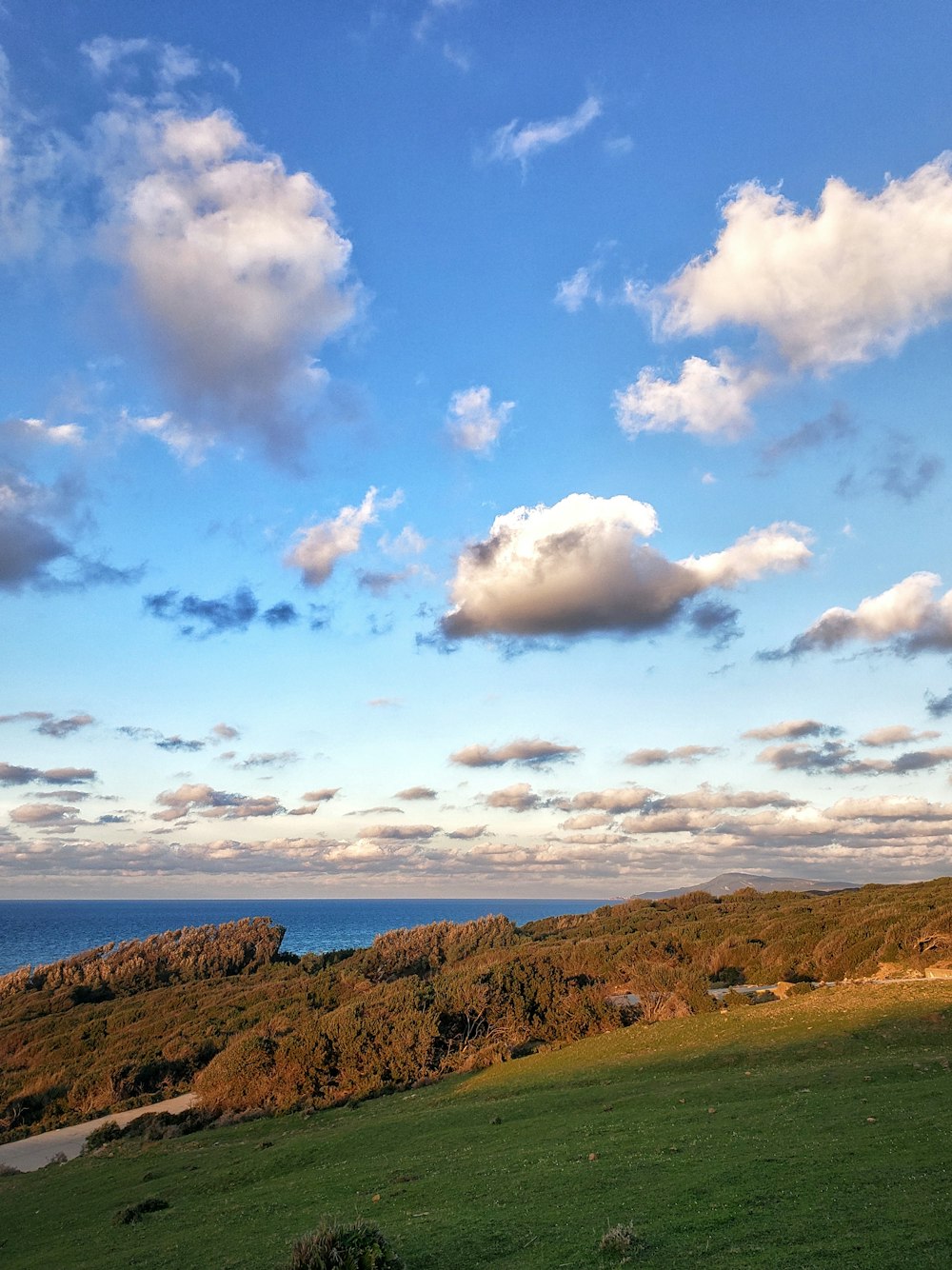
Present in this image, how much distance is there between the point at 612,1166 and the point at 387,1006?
2919 centimetres

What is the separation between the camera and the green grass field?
9.94 metres

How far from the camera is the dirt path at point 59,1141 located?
3167 centimetres

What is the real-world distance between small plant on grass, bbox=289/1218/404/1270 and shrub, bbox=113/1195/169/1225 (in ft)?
38.5

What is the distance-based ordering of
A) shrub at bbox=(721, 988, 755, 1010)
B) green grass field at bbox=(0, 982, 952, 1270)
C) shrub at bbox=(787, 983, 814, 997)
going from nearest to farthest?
green grass field at bbox=(0, 982, 952, 1270), shrub at bbox=(787, 983, 814, 997), shrub at bbox=(721, 988, 755, 1010)

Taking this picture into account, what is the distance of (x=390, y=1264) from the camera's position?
30.1 feet

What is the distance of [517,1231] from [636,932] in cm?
5335

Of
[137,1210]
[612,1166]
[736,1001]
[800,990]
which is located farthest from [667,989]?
[612,1166]

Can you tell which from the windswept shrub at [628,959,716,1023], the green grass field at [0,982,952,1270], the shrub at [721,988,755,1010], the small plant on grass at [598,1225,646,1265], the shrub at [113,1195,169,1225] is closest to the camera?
the small plant on grass at [598,1225,646,1265]

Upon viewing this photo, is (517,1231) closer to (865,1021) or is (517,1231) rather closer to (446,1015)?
(865,1021)

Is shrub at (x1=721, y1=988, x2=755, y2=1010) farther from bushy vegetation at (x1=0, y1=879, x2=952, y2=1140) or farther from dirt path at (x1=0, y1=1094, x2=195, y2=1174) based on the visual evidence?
dirt path at (x1=0, y1=1094, x2=195, y2=1174)

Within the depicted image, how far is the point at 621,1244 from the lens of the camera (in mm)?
9438

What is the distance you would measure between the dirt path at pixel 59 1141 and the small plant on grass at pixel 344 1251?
88.6 ft

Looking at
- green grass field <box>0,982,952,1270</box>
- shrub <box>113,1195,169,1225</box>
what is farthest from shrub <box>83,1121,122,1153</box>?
shrub <box>113,1195,169,1225</box>

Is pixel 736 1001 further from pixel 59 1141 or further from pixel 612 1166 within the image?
pixel 59 1141
